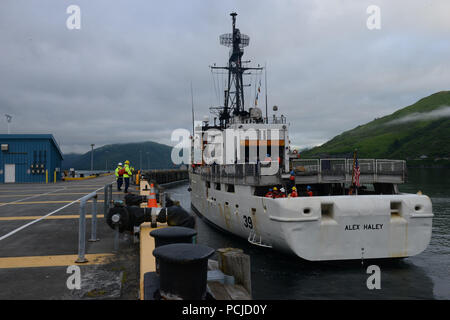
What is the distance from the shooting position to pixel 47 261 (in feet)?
22.2

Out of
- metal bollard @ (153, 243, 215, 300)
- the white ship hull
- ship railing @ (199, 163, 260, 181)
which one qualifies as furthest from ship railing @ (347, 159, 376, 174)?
metal bollard @ (153, 243, 215, 300)

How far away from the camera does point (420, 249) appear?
10742mm

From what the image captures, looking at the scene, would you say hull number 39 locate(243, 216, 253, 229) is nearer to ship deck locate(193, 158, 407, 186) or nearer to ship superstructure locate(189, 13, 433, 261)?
ship superstructure locate(189, 13, 433, 261)

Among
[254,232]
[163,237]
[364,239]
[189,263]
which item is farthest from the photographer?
[254,232]

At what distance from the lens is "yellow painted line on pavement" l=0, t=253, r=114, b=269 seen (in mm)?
6461

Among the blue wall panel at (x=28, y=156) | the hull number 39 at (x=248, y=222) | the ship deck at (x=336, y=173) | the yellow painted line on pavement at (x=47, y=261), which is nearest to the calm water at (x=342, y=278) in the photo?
the hull number 39 at (x=248, y=222)

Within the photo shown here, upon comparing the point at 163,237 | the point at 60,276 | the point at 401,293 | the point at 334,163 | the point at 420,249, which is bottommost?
the point at 401,293

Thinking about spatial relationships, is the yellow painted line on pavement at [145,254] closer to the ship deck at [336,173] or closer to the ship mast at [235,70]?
the ship deck at [336,173]

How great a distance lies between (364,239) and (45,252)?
31.2 ft

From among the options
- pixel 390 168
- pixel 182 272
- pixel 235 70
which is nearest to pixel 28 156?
pixel 235 70

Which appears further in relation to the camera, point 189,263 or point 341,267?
point 341,267

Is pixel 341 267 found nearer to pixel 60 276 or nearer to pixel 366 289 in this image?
pixel 366 289

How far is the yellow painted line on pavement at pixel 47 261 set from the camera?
6461 mm
